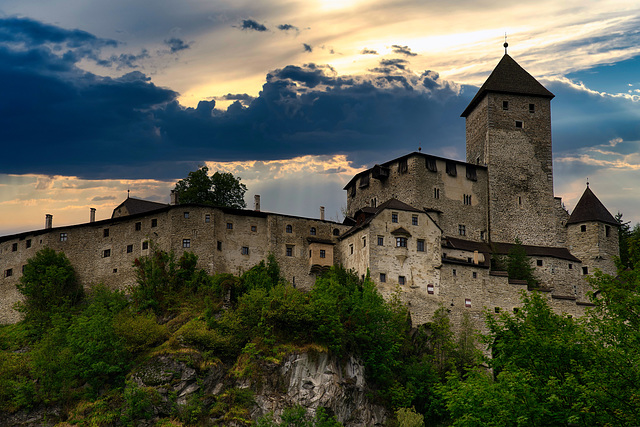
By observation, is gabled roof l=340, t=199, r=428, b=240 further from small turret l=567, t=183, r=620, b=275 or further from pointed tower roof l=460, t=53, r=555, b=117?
pointed tower roof l=460, t=53, r=555, b=117

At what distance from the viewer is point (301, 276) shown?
60031 millimetres

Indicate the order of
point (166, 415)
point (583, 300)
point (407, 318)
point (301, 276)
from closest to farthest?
1. point (166, 415)
2. point (407, 318)
3. point (301, 276)
4. point (583, 300)

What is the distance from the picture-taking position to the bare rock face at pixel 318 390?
156 ft

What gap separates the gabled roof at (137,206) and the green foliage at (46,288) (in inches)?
300

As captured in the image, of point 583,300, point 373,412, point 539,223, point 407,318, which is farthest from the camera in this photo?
point 539,223

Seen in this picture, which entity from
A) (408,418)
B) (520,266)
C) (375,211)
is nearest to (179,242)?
(375,211)

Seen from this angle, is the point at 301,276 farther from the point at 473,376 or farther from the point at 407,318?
the point at 473,376

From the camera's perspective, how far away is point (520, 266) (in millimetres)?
63250

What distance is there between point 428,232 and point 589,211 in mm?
18625

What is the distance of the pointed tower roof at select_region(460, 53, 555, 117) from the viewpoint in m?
73.6

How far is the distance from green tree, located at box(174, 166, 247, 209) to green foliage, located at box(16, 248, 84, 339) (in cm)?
1236

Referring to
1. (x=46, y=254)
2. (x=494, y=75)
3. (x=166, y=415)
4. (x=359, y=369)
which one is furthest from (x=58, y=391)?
(x=494, y=75)

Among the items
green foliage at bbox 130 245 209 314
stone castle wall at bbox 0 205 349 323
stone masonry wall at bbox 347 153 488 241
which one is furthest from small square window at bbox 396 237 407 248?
green foliage at bbox 130 245 209 314

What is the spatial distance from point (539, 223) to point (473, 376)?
3637 centimetres
